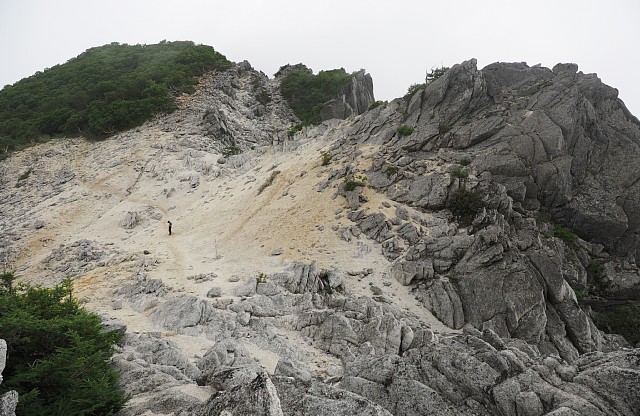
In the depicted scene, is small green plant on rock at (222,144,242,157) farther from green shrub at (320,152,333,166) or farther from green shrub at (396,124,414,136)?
green shrub at (396,124,414,136)

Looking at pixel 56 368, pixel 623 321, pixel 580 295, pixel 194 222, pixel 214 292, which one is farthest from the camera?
pixel 194 222

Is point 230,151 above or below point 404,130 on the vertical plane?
above

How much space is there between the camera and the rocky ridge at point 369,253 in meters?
7.21

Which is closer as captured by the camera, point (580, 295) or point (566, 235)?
point (580, 295)

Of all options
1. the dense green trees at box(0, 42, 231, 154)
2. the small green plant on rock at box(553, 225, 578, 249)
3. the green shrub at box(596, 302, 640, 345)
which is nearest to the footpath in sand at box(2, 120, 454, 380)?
the dense green trees at box(0, 42, 231, 154)

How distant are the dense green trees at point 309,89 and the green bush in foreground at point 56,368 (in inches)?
1663

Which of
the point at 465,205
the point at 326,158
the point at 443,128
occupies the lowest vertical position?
the point at 465,205

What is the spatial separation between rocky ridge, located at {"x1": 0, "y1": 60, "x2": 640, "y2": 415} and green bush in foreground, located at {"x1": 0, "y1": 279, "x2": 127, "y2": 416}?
94cm

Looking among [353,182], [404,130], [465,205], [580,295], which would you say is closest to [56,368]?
[353,182]

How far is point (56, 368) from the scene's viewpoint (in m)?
6.94

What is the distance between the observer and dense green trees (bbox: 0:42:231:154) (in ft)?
120

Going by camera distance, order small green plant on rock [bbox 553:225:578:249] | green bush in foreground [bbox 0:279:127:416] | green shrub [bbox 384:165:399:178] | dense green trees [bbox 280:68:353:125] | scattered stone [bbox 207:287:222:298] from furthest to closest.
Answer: dense green trees [bbox 280:68:353:125] → green shrub [bbox 384:165:399:178] → small green plant on rock [bbox 553:225:578:249] → scattered stone [bbox 207:287:222:298] → green bush in foreground [bbox 0:279:127:416]

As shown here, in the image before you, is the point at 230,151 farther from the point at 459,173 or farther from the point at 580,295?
the point at 580,295

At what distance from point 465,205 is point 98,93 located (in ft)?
138
